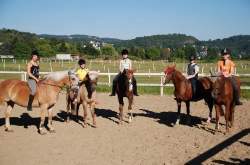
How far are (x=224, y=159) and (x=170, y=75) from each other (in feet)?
13.6

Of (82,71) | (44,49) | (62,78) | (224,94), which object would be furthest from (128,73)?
(44,49)

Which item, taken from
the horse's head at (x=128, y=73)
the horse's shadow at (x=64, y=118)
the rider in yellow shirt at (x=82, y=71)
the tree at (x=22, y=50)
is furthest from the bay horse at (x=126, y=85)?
the tree at (x=22, y=50)

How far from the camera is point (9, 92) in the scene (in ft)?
34.7

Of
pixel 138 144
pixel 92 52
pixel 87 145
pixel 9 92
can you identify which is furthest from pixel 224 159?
pixel 92 52

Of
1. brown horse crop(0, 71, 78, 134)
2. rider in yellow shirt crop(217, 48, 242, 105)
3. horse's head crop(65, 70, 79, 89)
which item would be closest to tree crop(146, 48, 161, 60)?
rider in yellow shirt crop(217, 48, 242, 105)

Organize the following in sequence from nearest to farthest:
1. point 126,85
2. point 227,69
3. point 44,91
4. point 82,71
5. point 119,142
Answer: point 119,142 < point 44,91 < point 227,69 < point 82,71 < point 126,85

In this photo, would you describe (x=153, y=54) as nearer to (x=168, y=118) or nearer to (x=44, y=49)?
(x=44, y=49)

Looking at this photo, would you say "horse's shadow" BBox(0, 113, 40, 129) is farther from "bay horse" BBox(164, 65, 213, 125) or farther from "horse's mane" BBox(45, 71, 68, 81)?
"bay horse" BBox(164, 65, 213, 125)

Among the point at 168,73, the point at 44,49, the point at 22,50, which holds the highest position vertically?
the point at 44,49

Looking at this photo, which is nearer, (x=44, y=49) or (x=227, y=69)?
(x=227, y=69)

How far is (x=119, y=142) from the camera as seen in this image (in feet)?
31.1

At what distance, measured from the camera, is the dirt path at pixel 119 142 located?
313 inches

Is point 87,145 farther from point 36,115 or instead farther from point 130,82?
point 36,115

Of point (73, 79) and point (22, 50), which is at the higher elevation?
point (22, 50)
